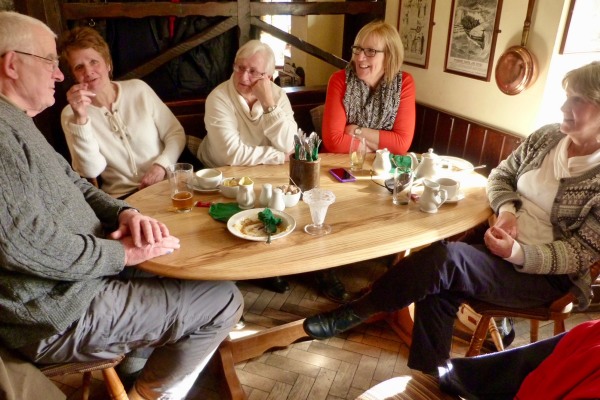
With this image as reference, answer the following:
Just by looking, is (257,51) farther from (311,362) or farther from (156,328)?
(311,362)

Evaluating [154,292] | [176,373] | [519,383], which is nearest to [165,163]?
[154,292]

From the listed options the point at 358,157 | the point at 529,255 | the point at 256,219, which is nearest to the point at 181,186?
the point at 256,219

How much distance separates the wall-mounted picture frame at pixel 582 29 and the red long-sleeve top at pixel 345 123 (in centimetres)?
76

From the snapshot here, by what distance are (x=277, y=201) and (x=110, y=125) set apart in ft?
3.44

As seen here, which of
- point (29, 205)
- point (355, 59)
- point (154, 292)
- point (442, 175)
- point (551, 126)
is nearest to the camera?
point (29, 205)

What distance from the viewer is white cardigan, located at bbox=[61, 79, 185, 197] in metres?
2.02

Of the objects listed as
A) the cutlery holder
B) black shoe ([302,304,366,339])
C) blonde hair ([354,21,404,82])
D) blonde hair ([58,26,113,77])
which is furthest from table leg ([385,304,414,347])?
blonde hair ([58,26,113,77])

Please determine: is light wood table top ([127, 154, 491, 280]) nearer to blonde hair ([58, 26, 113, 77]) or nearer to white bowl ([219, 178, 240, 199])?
white bowl ([219, 178, 240, 199])

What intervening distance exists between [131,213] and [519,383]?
1274 millimetres

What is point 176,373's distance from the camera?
1.47 metres

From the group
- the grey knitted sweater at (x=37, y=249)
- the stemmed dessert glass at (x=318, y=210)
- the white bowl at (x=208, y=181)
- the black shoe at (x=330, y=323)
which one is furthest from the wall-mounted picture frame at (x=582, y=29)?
the grey knitted sweater at (x=37, y=249)

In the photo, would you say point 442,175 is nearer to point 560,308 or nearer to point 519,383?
point 560,308

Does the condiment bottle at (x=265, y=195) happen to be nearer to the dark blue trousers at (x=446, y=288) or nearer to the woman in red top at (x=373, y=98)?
the dark blue trousers at (x=446, y=288)

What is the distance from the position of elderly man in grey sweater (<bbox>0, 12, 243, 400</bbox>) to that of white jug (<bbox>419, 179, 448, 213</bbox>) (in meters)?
0.77
